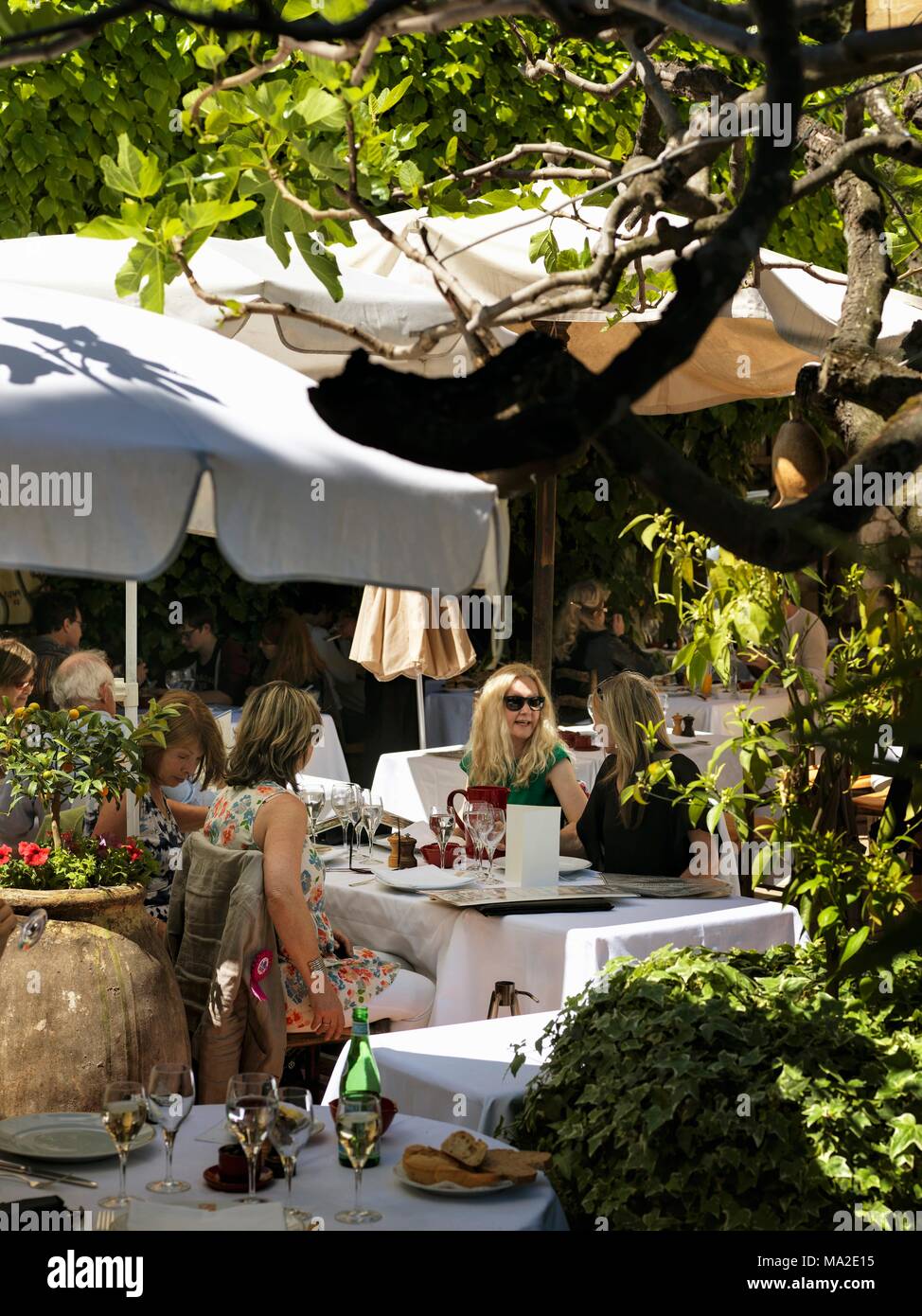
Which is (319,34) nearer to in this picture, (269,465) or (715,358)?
(269,465)

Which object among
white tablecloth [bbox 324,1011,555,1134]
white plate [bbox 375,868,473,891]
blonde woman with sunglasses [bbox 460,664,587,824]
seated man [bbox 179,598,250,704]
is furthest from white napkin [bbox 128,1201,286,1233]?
seated man [bbox 179,598,250,704]

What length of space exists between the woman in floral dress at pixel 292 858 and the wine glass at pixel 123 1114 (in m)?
1.67

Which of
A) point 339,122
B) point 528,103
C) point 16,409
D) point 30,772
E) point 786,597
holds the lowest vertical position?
point 30,772

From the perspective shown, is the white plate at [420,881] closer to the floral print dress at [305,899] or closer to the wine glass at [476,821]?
the wine glass at [476,821]

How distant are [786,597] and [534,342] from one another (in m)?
2.25

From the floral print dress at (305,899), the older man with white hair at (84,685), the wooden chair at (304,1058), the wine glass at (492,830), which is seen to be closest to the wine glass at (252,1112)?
the floral print dress at (305,899)

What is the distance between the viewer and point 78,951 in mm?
3371

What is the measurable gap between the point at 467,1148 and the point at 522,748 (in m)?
3.17

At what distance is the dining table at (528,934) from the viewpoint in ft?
14.2

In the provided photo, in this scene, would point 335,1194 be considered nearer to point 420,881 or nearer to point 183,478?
point 183,478

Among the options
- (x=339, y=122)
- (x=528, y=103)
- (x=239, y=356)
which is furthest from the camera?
(x=528, y=103)

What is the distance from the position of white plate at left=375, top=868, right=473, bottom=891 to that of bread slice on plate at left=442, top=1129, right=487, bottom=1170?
2253mm

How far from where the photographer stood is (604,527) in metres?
11.2

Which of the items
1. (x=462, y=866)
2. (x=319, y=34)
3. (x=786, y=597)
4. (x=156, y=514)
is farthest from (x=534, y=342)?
(x=462, y=866)
